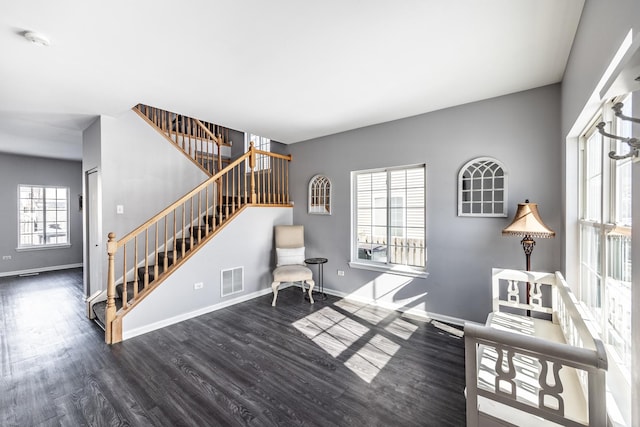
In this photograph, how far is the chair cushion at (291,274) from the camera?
4.22m

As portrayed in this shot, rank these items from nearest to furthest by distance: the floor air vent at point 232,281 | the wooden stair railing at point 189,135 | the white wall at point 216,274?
the white wall at point 216,274 < the floor air vent at point 232,281 < the wooden stair railing at point 189,135

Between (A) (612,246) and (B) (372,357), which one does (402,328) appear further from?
(A) (612,246)

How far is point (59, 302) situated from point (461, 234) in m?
6.12

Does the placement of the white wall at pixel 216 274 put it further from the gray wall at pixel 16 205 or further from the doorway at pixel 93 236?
the gray wall at pixel 16 205

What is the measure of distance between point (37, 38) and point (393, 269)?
4.33 m

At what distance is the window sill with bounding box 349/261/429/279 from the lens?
379 centimetres

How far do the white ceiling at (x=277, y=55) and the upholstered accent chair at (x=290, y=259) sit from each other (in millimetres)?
2020

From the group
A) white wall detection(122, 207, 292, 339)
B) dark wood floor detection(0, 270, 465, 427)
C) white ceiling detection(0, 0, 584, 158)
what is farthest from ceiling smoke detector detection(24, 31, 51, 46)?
dark wood floor detection(0, 270, 465, 427)

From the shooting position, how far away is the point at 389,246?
4211 millimetres

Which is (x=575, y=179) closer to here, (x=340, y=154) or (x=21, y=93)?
(x=340, y=154)

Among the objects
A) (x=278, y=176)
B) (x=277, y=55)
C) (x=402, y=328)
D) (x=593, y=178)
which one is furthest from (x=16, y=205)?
(x=593, y=178)

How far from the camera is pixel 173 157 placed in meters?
4.75

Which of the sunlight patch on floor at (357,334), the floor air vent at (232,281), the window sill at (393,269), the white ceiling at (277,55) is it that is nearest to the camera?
the white ceiling at (277,55)

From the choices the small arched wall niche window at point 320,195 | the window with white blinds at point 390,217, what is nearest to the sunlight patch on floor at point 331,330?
the window with white blinds at point 390,217
